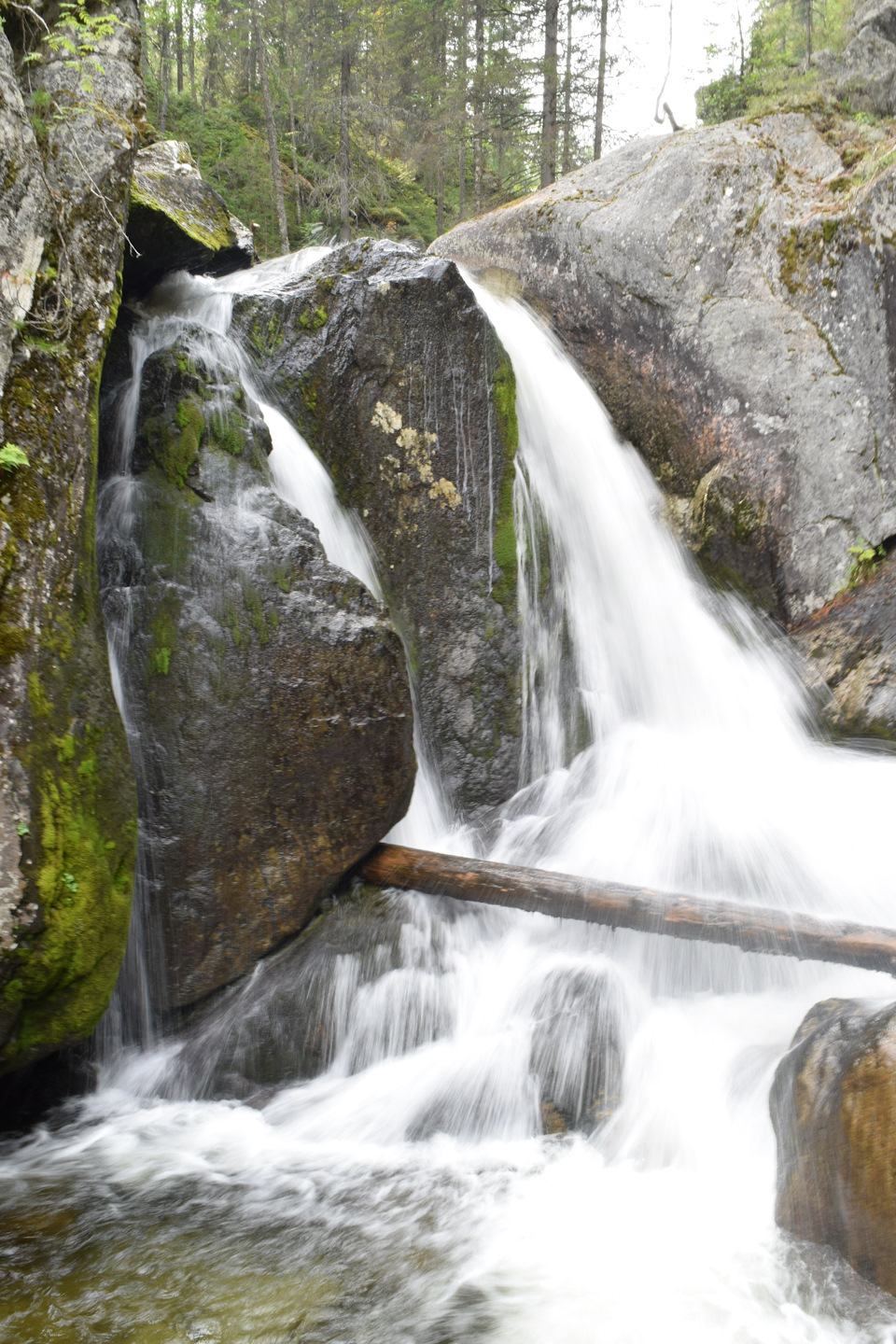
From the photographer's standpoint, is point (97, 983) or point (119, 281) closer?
point (97, 983)

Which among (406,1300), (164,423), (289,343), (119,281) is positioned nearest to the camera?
(406,1300)

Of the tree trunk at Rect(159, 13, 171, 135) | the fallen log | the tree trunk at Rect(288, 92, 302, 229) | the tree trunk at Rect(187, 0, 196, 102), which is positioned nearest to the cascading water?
the fallen log

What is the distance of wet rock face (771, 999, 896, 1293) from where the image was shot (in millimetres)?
2402

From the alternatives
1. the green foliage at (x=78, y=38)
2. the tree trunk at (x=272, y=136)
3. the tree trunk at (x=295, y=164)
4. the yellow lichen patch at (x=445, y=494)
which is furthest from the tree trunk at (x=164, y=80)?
the yellow lichen patch at (x=445, y=494)

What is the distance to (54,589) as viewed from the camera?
10.9ft

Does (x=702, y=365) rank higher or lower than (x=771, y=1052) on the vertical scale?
higher

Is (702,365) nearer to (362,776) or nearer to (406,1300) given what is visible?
(362,776)

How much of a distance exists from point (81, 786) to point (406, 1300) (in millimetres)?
2197

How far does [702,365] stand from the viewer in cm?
704

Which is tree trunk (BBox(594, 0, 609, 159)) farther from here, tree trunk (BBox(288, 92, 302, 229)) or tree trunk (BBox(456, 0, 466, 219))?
tree trunk (BBox(288, 92, 302, 229))

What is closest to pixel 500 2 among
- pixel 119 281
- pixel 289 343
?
pixel 289 343

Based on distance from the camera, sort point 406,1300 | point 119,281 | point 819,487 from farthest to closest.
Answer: point 819,487 < point 119,281 < point 406,1300

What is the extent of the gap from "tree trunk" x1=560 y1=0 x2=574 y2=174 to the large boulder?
54.0 feet

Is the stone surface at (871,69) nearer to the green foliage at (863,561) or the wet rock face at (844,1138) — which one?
the green foliage at (863,561)
